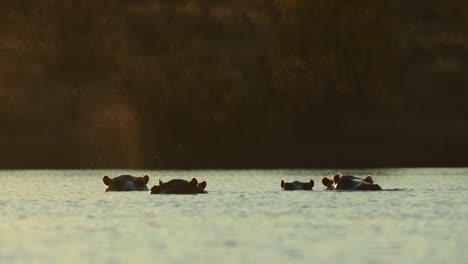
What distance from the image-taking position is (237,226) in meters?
35.8

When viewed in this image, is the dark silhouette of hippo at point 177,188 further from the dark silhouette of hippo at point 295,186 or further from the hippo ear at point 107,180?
the dark silhouette of hippo at point 295,186

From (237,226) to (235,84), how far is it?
217 ft

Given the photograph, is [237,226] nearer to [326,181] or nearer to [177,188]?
[177,188]

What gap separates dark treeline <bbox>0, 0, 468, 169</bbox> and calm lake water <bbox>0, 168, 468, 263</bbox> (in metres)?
37.1

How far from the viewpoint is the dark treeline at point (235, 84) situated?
Answer: 94.2 meters

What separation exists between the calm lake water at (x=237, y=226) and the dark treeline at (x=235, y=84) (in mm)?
37141

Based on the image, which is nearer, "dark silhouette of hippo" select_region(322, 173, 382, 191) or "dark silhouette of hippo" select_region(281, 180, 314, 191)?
"dark silhouette of hippo" select_region(322, 173, 382, 191)

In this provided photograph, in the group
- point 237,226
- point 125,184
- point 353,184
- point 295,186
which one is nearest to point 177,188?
point 125,184

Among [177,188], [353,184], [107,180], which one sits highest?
[107,180]

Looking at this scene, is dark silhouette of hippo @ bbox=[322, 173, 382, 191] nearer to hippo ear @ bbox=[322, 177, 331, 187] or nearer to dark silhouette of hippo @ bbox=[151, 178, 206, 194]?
hippo ear @ bbox=[322, 177, 331, 187]

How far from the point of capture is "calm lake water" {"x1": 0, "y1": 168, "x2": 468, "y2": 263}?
2859cm

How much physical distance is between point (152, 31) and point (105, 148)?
28381 millimetres

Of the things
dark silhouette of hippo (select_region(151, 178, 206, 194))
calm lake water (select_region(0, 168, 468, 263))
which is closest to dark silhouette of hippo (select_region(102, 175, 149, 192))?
calm lake water (select_region(0, 168, 468, 263))

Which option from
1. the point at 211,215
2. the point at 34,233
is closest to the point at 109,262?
the point at 34,233
